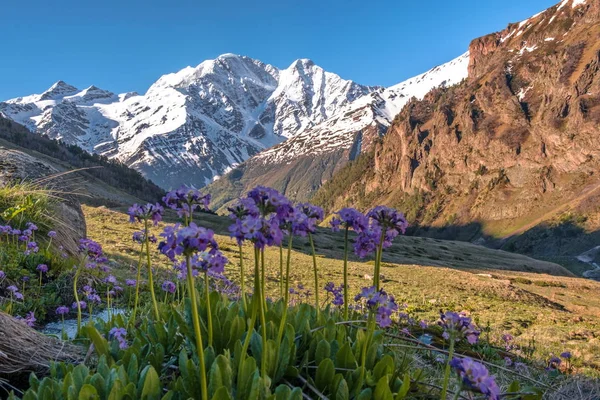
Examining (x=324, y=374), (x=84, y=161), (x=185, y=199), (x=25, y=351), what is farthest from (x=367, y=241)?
(x=84, y=161)

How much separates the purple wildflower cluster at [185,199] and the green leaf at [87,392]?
49.5 inches

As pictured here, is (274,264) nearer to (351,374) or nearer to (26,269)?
(26,269)

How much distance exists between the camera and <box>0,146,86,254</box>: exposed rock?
34.9ft

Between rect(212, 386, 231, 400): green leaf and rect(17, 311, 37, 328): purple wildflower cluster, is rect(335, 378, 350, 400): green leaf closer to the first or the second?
rect(212, 386, 231, 400): green leaf

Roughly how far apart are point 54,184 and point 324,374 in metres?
12.3

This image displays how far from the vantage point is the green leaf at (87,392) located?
258cm

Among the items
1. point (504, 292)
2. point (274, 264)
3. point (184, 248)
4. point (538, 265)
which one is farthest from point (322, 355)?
point (538, 265)

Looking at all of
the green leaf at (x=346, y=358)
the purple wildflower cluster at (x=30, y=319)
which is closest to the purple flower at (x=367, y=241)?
the green leaf at (x=346, y=358)

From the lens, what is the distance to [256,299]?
2527 millimetres

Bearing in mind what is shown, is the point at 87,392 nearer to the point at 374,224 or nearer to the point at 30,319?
the point at 374,224

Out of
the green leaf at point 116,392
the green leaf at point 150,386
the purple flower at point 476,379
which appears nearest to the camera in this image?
the purple flower at point 476,379

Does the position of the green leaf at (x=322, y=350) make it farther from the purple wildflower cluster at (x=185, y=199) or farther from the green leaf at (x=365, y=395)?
the purple wildflower cluster at (x=185, y=199)

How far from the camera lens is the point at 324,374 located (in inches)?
124

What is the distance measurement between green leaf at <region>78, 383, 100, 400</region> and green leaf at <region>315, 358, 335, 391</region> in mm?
1529
